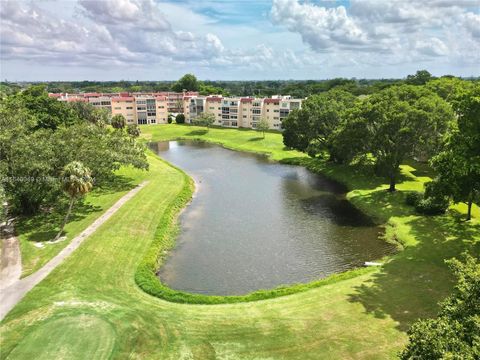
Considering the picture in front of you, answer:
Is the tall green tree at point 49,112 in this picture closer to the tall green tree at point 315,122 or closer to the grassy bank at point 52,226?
the grassy bank at point 52,226

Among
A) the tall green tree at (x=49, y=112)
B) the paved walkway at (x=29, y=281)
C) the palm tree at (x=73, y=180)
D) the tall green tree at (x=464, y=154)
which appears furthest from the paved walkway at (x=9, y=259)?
the tall green tree at (x=49, y=112)

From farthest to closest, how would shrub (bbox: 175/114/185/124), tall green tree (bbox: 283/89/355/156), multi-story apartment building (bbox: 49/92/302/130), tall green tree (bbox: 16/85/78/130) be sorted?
shrub (bbox: 175/114/185/124) < multi-story apartment building (bbox: 49/92/302/130) < tall green tree (bbox: 16/85/78/130) < tall green tree (bbox: 283/89/355/156)

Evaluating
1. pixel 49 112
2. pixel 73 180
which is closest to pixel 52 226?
pixel 73 180

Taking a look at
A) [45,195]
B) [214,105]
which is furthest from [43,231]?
[214,105]

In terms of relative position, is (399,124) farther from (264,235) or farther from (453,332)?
(453,332)

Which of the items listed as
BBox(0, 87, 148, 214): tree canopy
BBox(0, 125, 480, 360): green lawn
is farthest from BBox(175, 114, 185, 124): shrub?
BBox(0, 125, 480, 360): green lawn

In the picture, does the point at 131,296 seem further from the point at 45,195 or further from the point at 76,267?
the point at 45,195

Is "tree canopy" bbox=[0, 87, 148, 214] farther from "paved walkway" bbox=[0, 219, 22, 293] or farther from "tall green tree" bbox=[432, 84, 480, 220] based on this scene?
"tall green tree" bbox=[432, 84, 480, 220]
